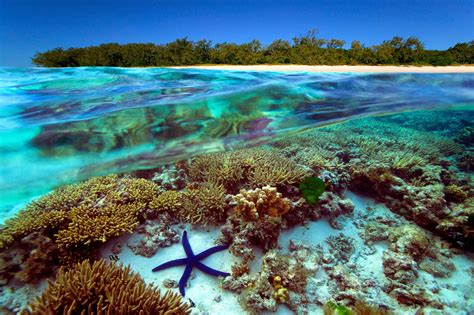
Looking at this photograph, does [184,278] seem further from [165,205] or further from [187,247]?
[165,205]

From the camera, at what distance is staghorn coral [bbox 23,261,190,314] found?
11.0 ft

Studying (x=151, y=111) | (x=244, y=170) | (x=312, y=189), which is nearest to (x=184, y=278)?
(x=244, y=170)

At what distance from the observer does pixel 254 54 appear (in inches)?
511

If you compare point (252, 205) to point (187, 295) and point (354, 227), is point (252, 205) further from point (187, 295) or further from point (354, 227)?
point (354, 227)

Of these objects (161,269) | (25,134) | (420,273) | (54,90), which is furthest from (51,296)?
(420,273)

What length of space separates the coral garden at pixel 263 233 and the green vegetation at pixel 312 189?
1.0 inches

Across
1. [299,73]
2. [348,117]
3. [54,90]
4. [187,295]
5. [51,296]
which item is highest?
[299,73]

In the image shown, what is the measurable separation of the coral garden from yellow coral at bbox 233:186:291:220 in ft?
0.08

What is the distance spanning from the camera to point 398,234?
600cm

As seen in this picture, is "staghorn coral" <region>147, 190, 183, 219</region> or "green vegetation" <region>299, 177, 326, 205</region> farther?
"staghorn coral" <region>147, 190, 183, 219</region>

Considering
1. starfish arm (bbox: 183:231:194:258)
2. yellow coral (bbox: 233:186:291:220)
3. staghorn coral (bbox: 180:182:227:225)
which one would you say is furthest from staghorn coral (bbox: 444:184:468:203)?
starfish arm (bbox: 183:231:194:258)

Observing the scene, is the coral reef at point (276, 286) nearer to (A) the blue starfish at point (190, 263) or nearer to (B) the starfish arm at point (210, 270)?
(B) the starfish arm at point (210, 270)

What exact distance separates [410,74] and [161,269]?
1185 centimetres

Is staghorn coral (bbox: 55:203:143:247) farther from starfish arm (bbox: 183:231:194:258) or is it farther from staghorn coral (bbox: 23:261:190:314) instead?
staghorn coral (bbox: 23:261:190:314)
